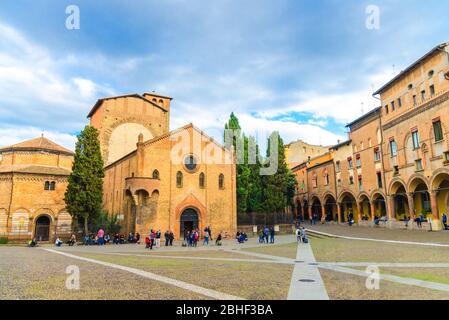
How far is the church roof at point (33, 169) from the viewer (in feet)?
115

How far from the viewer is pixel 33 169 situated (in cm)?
3603

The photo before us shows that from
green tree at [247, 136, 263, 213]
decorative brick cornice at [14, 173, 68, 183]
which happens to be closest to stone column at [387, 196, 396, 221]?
green tree at [247, 136, 263, 213]

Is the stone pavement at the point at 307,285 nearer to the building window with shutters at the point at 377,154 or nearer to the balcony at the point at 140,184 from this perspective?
the balcony at the point at 140,184

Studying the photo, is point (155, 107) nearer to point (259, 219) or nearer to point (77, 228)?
point (77, 228)

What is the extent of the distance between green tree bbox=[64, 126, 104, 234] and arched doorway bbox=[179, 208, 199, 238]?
8103 millimetres

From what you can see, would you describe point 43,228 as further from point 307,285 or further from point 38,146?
point 307,285

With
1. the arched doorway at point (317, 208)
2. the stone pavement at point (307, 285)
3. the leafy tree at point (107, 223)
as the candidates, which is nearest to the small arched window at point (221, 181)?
the leafy tree at point (107, 223)

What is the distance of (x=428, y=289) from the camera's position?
24.7ft

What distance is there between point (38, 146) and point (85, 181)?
16.9 metres

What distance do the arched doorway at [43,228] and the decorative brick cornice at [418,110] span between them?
39.8 m

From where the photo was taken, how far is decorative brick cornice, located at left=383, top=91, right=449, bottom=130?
25020mm

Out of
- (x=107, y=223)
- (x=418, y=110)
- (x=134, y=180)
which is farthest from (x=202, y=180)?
(x=418, y=110)
